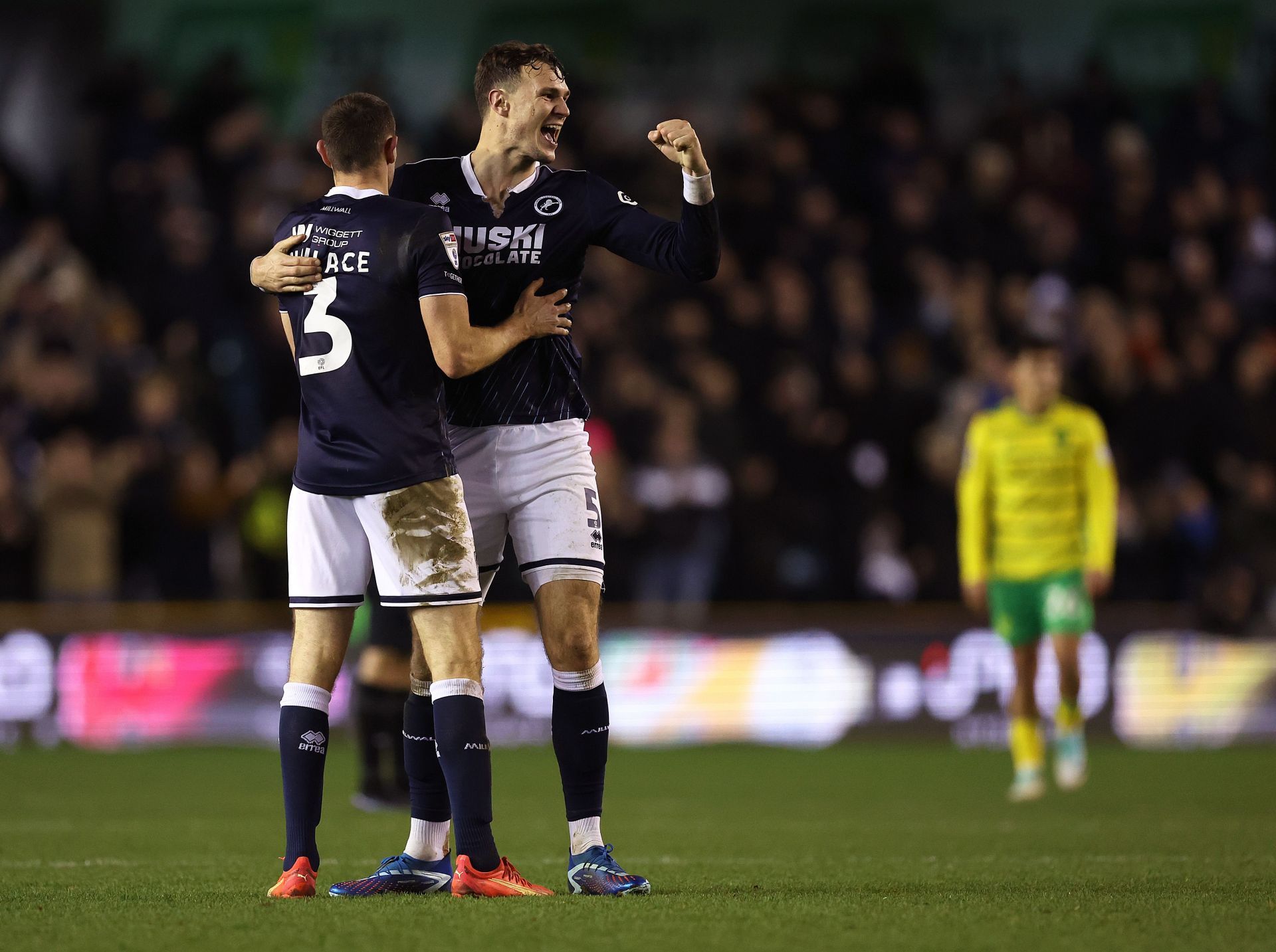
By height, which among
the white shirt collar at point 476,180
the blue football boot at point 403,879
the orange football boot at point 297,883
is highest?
the white shirt collar at point 476,180

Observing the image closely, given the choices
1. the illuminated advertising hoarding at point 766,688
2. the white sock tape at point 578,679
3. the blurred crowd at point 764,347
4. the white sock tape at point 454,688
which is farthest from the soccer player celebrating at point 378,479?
the blurred crowd at point 764,347

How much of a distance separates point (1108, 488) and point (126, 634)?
6879mm

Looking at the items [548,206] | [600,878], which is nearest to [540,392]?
[548,206]

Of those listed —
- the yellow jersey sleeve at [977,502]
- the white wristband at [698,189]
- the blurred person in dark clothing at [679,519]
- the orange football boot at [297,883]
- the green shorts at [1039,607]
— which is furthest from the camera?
the blurred person in dark clothing at [679,519]

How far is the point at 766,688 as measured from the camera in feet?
43.9

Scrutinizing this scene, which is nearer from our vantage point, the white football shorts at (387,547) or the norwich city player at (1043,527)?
the white football shorts at (387,547)

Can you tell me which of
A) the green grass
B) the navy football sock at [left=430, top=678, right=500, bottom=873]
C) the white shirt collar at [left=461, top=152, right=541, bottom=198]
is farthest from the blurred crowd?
the navy football sock at [left=430, top=678, right=500, bottom=873]

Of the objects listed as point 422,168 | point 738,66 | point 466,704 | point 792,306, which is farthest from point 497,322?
point 738,66

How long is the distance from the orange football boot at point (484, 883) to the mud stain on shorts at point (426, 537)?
793 mm

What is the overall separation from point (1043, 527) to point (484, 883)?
559 centimetres

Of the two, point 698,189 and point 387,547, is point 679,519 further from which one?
point 387,547

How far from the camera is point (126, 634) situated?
13.1 metres

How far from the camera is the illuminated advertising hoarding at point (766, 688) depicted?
517 inches

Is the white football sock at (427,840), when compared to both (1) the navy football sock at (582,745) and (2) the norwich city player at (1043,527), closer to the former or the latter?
(1) the navy football sock at (582,745)
